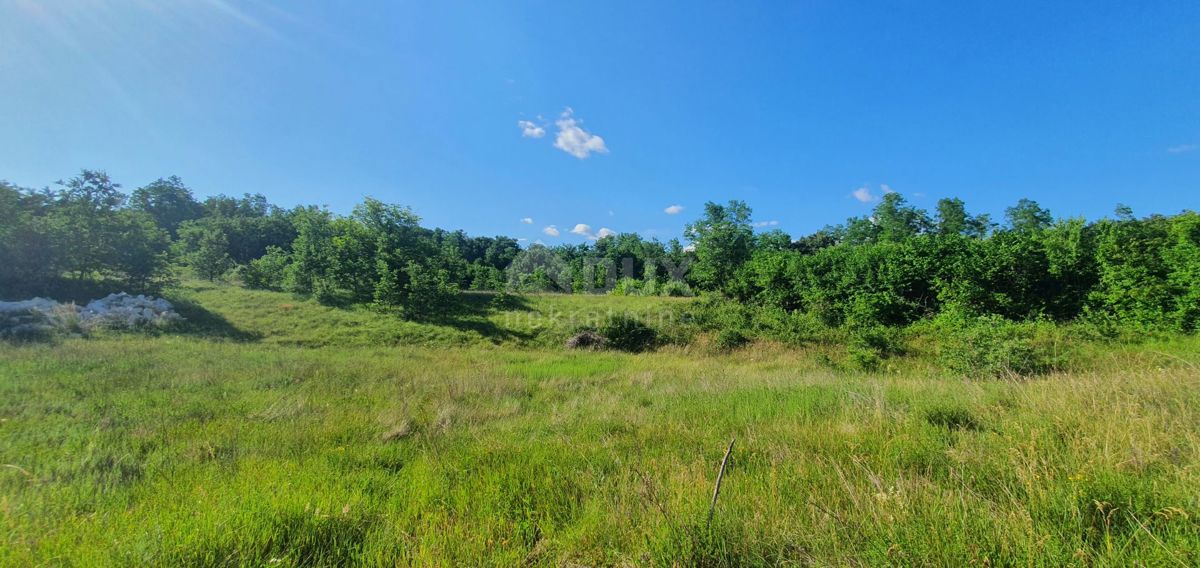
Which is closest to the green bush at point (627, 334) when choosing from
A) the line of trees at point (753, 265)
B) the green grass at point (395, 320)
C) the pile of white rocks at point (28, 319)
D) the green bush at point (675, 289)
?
the green grass at point (395, 320)

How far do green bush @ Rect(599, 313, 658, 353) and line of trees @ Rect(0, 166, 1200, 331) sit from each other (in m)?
6.77

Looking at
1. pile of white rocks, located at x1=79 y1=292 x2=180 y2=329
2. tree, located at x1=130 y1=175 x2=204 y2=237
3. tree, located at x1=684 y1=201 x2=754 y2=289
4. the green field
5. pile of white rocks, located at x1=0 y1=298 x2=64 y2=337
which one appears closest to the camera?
the green field

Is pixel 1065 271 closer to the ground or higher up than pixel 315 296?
higher up

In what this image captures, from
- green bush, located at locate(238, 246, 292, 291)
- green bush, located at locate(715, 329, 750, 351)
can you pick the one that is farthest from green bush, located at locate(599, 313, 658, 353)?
green bush, located at locate(238, 246, 292, 291)

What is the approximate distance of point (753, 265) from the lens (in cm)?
2370

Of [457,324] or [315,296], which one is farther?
[315,296]

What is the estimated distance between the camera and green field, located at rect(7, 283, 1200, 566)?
Answer: 6.57 feet

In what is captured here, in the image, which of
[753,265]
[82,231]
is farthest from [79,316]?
[753,265]

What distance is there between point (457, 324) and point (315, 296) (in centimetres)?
1116

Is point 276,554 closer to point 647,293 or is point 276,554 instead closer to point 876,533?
point 876,533

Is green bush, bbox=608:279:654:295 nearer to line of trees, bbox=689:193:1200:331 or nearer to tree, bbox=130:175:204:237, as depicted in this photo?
line of trees, bbox=689:193:1200:331

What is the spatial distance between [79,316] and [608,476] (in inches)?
982

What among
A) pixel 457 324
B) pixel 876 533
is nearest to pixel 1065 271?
pixel 876 533

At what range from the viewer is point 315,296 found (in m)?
24.7
